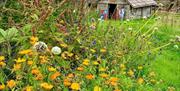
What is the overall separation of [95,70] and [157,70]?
2.10 metres

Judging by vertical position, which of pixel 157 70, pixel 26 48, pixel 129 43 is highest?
pixel 26 48

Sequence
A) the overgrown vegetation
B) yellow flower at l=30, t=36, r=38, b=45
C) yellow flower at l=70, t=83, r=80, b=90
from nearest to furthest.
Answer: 1. yellow flower at l=70, t=83, r=80, b=90
2. the overgrown vegetation
3. yellow flower at l=30, t=36, r=38, b=45

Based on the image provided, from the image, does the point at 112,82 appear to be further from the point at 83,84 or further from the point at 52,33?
the point at 52,33

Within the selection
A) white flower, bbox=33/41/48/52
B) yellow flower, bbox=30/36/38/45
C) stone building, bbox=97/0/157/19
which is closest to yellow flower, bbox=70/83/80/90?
white flower, bbox=33/41/48/52

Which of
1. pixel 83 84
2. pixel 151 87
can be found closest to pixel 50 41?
pixel 83 84

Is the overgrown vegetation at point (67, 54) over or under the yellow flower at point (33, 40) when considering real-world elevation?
under

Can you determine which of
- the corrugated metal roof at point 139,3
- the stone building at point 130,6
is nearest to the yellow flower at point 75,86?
the stone building at point 130,6

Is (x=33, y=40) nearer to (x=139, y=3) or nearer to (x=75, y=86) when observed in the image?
(x=75, y=86)

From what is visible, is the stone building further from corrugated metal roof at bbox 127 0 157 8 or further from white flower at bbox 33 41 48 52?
white flower at bbox 33 41 48 52

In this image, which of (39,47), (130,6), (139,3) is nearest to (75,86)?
(39,47)

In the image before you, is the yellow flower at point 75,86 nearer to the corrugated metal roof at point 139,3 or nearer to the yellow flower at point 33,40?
the yellow flower at point 33,40

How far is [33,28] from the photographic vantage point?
5074 mm

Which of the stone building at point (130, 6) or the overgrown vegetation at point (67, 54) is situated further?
the stone building at point (130, 6)

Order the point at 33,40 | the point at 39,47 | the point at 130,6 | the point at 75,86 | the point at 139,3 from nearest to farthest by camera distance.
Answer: the point at 75,86 → the point at 39,47 → the point at 33,40 → the point at 130,6 → the point at 139,3
